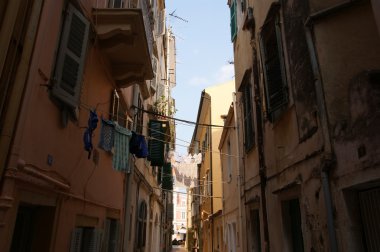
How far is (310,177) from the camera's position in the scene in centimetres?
501

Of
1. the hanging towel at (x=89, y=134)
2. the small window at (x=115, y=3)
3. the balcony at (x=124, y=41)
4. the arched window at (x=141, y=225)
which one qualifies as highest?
the small window at (x=115, y=3)

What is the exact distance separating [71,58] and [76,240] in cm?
309

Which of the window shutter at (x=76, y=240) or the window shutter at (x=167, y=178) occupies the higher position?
the window shutter at (x=167, y=178)

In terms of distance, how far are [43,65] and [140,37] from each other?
293cm

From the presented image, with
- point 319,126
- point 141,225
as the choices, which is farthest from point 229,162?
point 319,126

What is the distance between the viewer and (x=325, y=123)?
14.9 ft

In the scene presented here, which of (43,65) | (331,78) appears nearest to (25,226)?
(43,65)

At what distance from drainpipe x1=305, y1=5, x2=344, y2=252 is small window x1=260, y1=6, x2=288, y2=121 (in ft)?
4.26

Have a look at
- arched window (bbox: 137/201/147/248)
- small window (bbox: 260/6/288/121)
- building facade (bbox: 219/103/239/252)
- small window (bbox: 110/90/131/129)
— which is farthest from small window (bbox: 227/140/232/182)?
small window (bbox: 260/6/288/121)

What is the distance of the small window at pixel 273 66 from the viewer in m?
6.36

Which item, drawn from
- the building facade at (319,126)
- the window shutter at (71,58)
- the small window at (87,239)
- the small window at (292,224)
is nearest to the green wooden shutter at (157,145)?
the building facade at (319,126)

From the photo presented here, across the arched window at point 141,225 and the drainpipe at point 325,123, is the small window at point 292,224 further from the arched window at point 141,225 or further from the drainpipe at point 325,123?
the arched window at point 141,225

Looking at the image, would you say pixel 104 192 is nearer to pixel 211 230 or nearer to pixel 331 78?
pixel 331 78

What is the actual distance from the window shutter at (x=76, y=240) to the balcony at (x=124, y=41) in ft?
12.0
